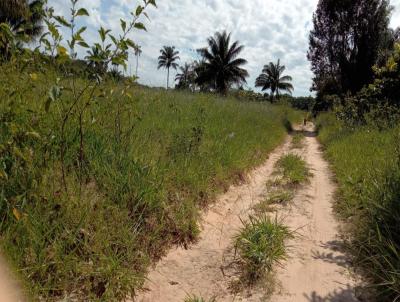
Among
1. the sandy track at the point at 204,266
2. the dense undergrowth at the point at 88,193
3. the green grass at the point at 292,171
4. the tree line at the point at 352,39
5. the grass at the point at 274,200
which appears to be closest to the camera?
the dense undergrowth at the point at 88,193

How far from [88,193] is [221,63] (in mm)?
35189

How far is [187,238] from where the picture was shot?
9.95ft

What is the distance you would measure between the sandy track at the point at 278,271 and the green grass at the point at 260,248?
0.32 ft

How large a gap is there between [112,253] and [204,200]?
1.70 meters

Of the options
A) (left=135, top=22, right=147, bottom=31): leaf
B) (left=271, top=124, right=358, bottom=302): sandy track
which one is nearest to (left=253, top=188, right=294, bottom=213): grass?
(left=271, top=124, right=358, bottom=302): sandy track

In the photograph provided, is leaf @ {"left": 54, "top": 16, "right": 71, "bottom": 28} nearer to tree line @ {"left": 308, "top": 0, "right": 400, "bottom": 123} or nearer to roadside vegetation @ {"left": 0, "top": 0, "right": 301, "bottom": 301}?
roadside vegetation @ {"left": 0, "top": 0, "right": 301, "bottom": 301}

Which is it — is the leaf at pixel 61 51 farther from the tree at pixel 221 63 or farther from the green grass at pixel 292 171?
the tree at pixel 221 63

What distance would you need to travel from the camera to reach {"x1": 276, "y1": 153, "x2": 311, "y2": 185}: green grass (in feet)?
17.1

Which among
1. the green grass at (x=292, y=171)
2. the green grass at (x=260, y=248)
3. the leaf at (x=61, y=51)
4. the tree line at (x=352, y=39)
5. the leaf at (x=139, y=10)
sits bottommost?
the green grass at (x=260, y=248)

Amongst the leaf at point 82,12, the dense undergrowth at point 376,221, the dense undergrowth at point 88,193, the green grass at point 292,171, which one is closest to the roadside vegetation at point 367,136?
the dense undergrowth at point 376,221

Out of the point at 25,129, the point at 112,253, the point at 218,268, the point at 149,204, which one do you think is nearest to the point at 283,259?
the point at 218,268

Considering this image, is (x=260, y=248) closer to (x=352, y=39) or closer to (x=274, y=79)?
(x=352, y=39)

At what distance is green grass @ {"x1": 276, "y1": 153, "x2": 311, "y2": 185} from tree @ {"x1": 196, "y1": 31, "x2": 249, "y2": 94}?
3016 centimetres

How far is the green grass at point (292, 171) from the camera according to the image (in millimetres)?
5211
